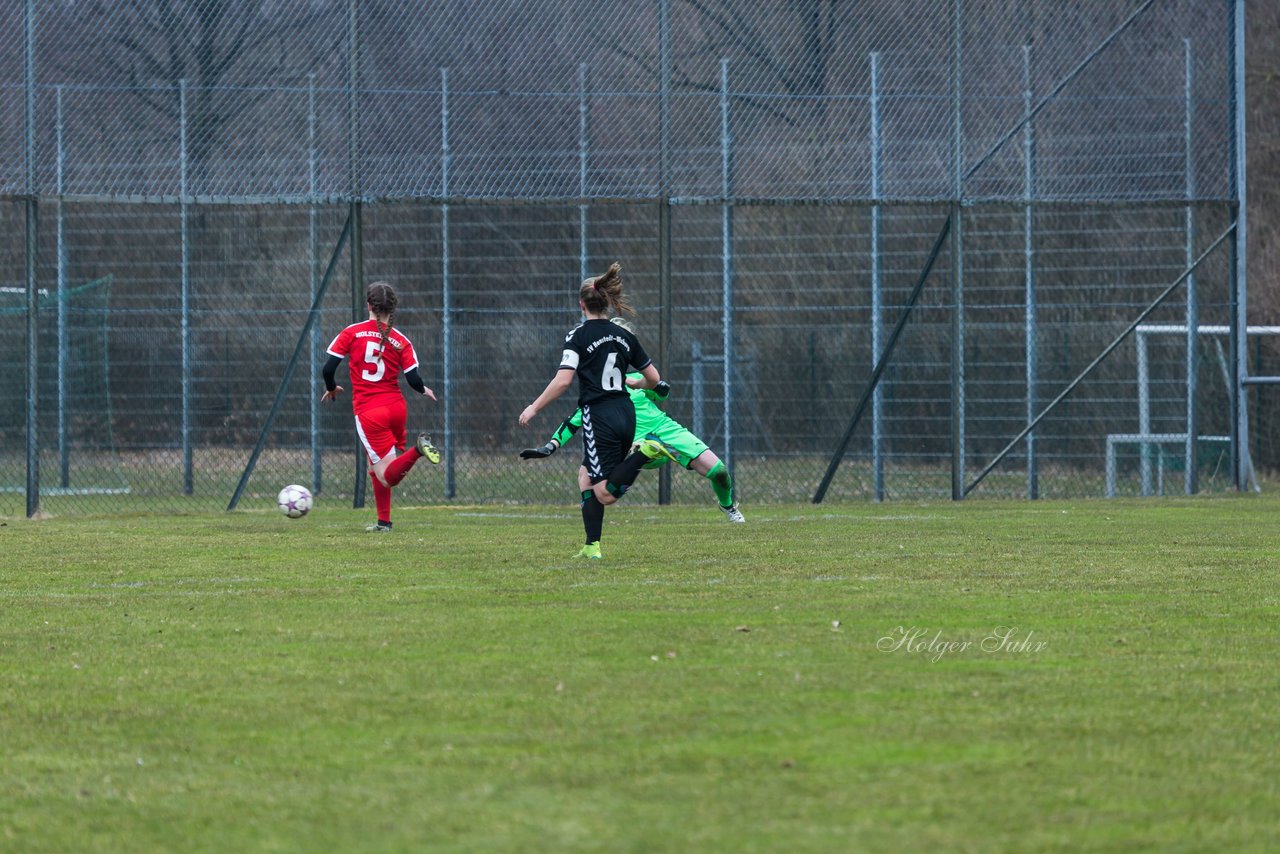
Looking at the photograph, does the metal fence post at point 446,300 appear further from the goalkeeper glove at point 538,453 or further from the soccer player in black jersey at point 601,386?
the goalkeeper glove at point 538,453

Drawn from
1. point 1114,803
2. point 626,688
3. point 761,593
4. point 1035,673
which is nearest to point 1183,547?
point 761,593

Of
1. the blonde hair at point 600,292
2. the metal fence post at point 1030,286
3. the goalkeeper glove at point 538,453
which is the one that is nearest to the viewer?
the goalkeeper glove at point 538,453

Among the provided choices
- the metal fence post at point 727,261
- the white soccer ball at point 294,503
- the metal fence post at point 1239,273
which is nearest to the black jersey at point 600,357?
the white soccer ball at point 294,503

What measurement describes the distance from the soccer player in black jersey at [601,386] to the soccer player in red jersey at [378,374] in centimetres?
247

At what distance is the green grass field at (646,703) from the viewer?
4105mm

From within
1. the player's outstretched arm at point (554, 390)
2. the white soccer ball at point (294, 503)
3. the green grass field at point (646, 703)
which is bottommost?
the green grass field at point (646, 703)

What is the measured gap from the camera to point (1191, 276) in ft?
56.5

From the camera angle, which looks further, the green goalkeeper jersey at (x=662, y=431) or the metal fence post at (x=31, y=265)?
the metal fence post at (x=31, y=265)

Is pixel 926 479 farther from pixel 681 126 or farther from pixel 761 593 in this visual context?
pixel 761 593

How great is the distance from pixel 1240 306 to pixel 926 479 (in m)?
3.57

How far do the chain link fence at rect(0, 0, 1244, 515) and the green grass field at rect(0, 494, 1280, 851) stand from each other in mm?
6698

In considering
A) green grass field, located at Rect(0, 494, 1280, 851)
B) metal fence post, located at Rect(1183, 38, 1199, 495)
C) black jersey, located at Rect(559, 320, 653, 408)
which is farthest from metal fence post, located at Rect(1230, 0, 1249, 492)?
black jersey, located at Rect(559, 320, 653, 408)

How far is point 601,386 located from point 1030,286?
8.01m

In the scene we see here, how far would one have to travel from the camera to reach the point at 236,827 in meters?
4.11
